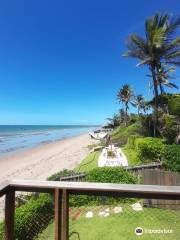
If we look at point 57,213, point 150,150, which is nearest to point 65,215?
point 57,213

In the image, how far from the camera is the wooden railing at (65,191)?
212 centimetres

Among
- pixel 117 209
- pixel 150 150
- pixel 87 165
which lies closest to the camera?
pixel 117 209

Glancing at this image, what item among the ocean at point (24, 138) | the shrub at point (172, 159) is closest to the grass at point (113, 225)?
the shrub at point (172, 159)

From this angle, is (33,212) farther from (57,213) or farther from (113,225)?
(57,213)

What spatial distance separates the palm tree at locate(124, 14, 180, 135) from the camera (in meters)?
24.2

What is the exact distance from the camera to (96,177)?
35.7 feet

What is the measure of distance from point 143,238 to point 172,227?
6.62 feet

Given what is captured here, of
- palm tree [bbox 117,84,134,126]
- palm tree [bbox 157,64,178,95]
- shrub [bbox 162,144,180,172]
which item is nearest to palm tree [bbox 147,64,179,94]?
palm tree [bbox 157,64,178,95]

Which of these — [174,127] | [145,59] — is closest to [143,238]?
[174,127]

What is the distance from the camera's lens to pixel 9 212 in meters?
2.49

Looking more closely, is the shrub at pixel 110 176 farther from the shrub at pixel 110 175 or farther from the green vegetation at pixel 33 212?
the green vegetation at pixel 33 212

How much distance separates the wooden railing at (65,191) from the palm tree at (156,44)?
74.1 feet

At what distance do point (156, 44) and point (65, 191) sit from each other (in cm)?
2396

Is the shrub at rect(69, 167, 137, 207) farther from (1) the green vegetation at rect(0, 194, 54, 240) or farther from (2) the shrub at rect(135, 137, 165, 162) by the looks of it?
(2) the shrub at rect(135, 137, 165, 162)
